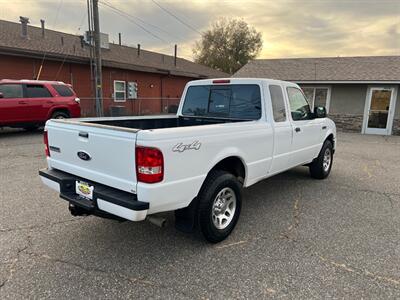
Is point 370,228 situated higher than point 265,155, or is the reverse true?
point 265,155

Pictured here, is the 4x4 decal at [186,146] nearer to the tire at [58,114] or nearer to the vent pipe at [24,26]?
the tire at [58,114]

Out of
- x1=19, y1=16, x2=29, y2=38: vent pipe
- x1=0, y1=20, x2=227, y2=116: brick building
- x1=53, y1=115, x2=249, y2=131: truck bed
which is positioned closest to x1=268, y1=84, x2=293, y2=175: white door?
x1=53, y1=115, x2=249, y2=131: truck bed

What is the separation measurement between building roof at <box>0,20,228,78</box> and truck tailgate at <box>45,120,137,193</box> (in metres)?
12.4

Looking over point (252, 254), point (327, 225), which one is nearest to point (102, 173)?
point (252, 254)

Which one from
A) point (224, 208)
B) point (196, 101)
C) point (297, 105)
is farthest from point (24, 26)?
point (224, 208)

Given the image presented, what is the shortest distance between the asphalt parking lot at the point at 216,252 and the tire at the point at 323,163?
93 cm

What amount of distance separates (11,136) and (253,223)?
1037 cm

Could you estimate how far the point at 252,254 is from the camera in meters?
3.27

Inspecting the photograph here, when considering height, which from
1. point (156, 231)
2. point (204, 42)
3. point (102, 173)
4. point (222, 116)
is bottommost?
point (156, 231)

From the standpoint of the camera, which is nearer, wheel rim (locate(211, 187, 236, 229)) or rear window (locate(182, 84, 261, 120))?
wheel rim (locate(211, 187, 236, 229))

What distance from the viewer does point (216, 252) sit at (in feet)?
10.8

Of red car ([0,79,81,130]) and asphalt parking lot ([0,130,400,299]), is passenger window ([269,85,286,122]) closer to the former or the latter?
asphalt parking lot ([0,130,400,299])

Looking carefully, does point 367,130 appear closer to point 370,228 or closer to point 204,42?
point 370,228

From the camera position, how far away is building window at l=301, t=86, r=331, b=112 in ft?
52.5
